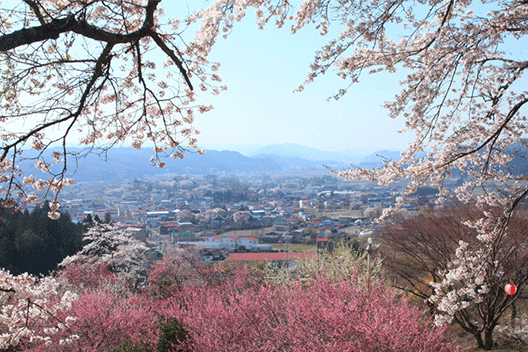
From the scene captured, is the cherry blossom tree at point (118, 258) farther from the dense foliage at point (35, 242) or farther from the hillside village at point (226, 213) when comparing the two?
the dense foliage at point (35, 242)

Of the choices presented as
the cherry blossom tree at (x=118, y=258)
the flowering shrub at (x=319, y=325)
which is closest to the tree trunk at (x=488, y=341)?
the flowering shrub at (x=319, y=325)

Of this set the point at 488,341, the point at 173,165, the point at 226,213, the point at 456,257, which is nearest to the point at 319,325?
the point at 456,257

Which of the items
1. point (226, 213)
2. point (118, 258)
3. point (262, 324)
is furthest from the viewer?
point (226, 213)

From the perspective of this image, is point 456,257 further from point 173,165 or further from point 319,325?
point 173,165

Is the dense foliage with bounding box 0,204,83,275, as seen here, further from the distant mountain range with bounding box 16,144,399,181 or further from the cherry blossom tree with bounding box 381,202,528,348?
the distant mountain range with bounding box 16,144,399,181

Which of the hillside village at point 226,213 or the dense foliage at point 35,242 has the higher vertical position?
the dense foliage at point 35,242

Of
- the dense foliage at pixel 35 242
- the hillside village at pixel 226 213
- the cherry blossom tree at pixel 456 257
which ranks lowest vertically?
the hillside village at pixel 226 213

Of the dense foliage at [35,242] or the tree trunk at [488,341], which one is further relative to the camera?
the dense foliage at [35,242]

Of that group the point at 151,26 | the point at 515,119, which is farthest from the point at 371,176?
the point at 151,26
